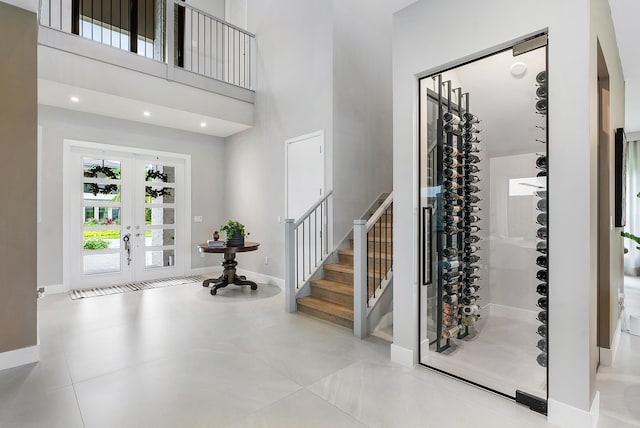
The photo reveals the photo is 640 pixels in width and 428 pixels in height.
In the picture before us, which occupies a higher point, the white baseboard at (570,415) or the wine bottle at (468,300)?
the wine bottle at (468,300)

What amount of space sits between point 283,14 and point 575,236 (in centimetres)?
546

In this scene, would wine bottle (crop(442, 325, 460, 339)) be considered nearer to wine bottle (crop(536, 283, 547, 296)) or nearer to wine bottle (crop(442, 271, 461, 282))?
wine bottle (crop(442, 271, 461, 282))

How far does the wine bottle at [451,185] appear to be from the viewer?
2.71 meters

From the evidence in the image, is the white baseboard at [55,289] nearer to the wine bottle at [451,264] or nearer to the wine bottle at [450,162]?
the wine bottle at [451,264]

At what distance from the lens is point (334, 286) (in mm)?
4047

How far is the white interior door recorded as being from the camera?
16.1 ft

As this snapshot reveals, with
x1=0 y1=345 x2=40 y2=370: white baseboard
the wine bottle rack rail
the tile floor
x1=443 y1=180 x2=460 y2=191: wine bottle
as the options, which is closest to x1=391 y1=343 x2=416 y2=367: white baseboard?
the tile floor

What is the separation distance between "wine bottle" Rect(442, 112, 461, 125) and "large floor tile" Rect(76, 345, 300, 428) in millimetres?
2395

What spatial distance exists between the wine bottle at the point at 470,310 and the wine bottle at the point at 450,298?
0.37ft

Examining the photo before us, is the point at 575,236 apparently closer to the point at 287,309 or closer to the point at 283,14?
the point at 287,309

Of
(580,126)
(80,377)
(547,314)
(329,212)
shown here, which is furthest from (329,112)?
(80,377)

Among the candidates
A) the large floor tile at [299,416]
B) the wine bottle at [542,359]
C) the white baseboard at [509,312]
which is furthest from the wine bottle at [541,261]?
the large floor tile at [299,416]

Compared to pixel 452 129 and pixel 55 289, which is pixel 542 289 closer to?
pixel 452 129

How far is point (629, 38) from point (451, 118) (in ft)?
6.66
